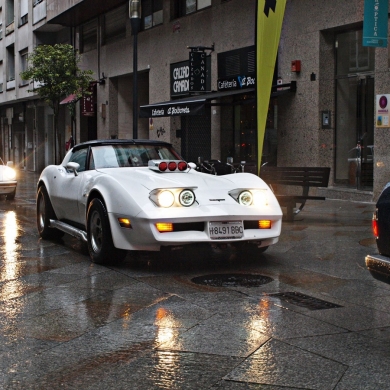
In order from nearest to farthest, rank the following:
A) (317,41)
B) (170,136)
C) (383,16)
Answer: (383,16)
(317,41)
(170,136)

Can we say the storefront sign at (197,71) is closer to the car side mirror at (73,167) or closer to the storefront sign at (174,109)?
the storefront sign at (174,109)

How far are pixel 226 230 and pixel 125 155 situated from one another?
2099 millimetres

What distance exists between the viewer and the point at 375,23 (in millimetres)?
13922

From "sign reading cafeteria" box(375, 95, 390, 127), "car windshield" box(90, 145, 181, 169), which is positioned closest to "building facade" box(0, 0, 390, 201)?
"sign reading cafeteria" box(375, 95, 390, 127)

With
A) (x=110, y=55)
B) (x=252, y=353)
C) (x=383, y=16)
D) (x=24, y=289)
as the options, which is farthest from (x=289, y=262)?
(x=110, y=55)

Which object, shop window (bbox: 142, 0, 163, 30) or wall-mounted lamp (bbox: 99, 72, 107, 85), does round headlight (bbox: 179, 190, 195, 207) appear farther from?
wall-mounted lamp (bbox: 99, 72, 107, 85)

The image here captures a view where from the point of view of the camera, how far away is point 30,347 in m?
4.70

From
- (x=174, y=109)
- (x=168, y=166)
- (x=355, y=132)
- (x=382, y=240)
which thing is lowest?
(x=382, y=240)

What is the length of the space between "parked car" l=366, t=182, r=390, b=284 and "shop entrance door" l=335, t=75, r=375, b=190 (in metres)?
11.5

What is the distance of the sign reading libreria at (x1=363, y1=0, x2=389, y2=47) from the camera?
13.8 metres

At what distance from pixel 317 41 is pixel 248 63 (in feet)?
10.3

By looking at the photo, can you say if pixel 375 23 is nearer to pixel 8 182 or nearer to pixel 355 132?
→ pixel 355 132

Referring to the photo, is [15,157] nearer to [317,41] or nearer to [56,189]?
[317,41]

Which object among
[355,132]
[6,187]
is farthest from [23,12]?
[355,132]
